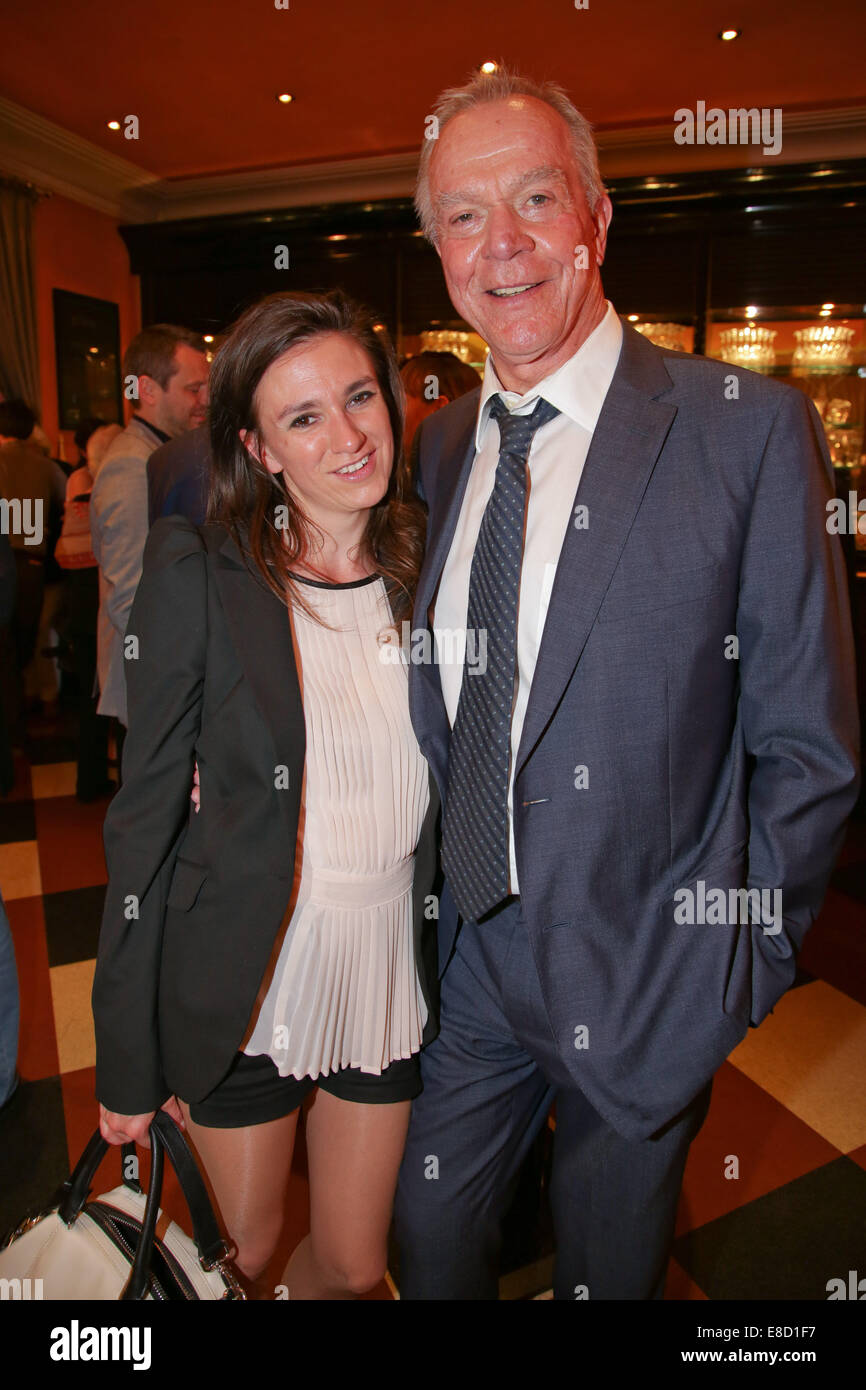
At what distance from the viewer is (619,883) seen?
1.16m

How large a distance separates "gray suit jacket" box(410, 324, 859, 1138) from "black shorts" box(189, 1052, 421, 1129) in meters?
0.33

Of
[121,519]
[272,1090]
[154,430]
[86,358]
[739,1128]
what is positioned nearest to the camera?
[272,1090]

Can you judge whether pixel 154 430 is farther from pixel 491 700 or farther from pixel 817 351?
pixel 817 351

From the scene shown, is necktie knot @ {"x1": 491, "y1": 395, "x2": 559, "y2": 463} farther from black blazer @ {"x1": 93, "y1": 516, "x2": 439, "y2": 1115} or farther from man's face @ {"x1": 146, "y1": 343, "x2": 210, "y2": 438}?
man's face @ {"x1": 146, "y1": 343, "x2": 210, "y2": 438}

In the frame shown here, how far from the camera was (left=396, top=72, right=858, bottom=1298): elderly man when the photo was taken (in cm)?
112

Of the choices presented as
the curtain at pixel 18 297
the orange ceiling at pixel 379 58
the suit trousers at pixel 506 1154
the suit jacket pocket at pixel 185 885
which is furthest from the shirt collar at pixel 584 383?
the curtain at pixel 18 297

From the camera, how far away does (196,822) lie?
51.0 inches

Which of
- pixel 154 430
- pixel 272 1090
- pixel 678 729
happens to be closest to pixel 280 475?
pixel 678 729

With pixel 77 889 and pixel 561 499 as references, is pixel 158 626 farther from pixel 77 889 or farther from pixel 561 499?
pixel 77 889

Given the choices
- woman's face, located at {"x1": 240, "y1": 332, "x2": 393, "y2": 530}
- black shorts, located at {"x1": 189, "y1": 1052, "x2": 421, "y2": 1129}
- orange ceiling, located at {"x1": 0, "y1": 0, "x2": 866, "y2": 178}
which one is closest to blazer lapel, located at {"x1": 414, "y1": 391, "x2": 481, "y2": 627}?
woman's face, located at {"x1": 240, "y1": 332, "x2": 393, "y2": 530}

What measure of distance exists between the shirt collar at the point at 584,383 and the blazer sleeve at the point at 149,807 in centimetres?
52

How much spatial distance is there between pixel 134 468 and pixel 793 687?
8.62 ft

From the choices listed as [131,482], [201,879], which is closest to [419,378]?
[131,482]

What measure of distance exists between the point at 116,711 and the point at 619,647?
254 cm
